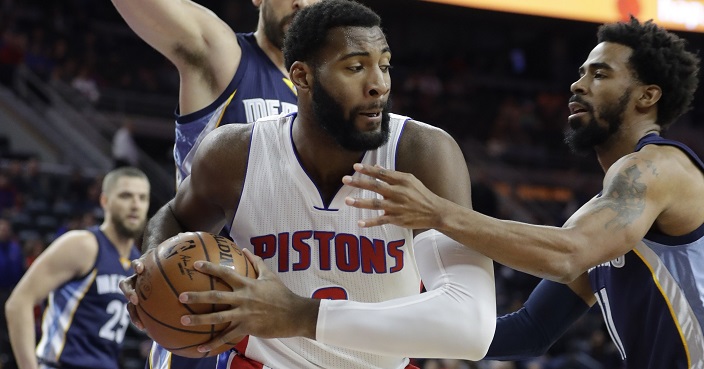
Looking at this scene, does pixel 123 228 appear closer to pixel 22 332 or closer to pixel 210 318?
pixel 22 332

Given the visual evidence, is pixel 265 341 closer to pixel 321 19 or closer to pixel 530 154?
pixel 321 19

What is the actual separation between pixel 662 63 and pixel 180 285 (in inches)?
83.1

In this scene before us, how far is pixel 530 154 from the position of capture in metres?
18.2

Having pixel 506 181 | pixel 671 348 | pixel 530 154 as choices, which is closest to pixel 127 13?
pixel 671 348

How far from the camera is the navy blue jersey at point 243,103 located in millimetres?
4027

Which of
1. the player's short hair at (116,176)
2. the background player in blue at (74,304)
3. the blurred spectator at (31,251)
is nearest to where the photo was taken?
the background player in blue at (74,304)

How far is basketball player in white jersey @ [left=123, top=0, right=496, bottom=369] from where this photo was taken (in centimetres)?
283

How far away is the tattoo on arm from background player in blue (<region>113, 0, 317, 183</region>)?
4.98 ft

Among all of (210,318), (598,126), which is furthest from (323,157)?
(598,126)

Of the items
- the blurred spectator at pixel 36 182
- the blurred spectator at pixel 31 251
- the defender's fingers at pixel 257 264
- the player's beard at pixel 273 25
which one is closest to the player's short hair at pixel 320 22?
the defender's fingers at pixel 257 264

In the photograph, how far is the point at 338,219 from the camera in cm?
312

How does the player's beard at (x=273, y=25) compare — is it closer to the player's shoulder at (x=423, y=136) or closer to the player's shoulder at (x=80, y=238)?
the player's shoulder at (x=423, y=136)

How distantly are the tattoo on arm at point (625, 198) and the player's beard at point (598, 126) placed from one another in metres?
0.37

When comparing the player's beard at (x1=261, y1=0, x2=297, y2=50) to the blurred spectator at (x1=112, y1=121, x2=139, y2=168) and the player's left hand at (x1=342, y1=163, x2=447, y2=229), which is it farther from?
the blurred spectator at (x1=112, y1=121, x2=139, y2=168)
